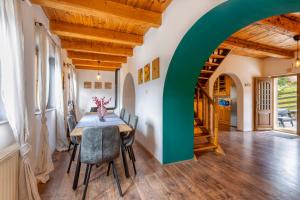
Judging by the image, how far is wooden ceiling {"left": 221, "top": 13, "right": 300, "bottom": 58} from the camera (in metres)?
3.17

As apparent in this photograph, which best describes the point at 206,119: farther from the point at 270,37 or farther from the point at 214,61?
the point at 270,37

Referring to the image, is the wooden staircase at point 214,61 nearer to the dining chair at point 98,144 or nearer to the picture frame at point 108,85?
the dining chair at point 98,144

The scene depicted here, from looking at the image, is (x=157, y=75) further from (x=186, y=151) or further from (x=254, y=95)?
(x=254, y=95)

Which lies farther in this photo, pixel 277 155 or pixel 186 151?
pixel 277 155

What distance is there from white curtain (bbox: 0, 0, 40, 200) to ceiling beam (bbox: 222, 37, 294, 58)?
13.4 feet

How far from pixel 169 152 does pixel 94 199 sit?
4.72 ft

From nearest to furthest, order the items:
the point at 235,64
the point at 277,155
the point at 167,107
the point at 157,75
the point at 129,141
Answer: the point at 129,141 < the point at 167,107 < the point at 157,75 < the point at 277,155 < the point at 235,64

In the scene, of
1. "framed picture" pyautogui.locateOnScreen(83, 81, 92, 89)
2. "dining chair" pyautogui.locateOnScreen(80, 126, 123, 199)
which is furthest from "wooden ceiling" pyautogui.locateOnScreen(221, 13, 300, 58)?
"framed picture" pyautogui.locateOnScreen(83, 81, 92, 89)

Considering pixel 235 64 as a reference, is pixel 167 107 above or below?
below

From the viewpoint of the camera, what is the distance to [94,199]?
71.2 inches

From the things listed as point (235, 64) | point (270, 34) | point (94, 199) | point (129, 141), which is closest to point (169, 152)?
point (129, 141)

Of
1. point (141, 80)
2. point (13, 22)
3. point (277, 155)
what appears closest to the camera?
point (13, 22)

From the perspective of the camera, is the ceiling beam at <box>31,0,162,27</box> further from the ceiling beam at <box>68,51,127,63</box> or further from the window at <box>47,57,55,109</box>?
the ceiling beam at <box>68,51,127,63</box>

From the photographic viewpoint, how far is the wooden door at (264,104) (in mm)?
5750
